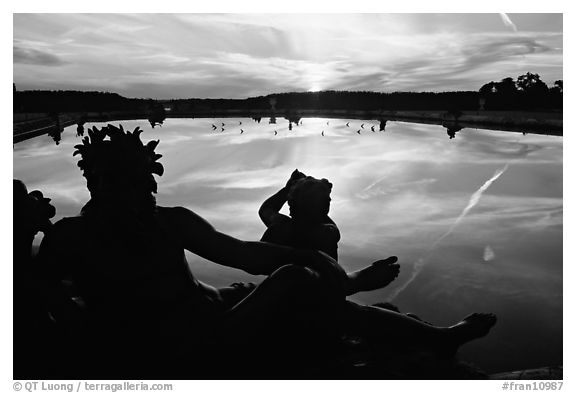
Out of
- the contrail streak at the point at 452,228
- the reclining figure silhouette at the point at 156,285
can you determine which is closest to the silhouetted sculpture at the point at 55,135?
the contrail streak at the point at 452,228

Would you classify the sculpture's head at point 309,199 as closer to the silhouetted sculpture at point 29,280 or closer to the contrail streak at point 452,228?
the silhouetted sculpture at point 29,280

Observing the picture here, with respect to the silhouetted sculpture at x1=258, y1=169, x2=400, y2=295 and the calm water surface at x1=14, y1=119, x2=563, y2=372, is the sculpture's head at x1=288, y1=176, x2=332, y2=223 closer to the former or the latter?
the silhouetted sculpture at x1=258, y1=169, x2=400, y2=295

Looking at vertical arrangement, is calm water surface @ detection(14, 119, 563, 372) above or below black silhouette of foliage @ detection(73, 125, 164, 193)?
below

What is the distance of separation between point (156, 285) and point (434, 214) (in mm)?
5448

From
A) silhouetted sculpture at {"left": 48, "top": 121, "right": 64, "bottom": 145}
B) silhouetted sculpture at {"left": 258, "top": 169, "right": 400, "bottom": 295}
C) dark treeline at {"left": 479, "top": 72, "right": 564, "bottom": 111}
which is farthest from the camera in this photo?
dark treeline at {"left": 479, "top": 72, "right": 564, "bottom": 111}

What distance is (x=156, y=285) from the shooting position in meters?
2.95

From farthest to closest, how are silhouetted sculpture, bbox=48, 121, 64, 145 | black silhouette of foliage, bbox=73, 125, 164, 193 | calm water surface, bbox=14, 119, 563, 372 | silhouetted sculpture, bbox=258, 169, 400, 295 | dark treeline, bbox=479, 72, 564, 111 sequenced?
dark treeline, bbox=479, 72, 564, 111, silhouetted sculpture, bbox=48, 121, 64, 145, calm water surface, bbox=14, 119, 563, 372, silhouetted sculpture, bbox=258, 169, 400, 295, black silhouette of foliage, bbox=73, 125, 164, 193

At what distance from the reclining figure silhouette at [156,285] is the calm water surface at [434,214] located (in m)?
1.54

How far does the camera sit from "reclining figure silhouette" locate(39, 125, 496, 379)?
283 cm

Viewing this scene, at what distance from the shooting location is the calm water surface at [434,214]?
15.1 feet

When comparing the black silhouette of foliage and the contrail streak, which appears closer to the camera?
the black silhouette of foliage

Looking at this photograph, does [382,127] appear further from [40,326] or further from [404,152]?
[40,326]

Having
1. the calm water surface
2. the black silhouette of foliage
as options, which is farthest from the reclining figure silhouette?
the calm water surface

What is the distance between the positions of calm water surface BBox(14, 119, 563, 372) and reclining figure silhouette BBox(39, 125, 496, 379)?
1535mm
